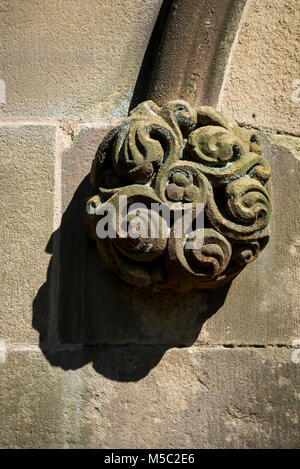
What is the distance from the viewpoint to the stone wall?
138 centimetres

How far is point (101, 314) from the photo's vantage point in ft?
4.66

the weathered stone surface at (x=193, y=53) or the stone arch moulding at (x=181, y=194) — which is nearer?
the stone arch moulding at (x=181, y=194)

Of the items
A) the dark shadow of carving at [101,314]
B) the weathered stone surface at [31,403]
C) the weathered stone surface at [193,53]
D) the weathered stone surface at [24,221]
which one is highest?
the weathered stone surface at [193,53]

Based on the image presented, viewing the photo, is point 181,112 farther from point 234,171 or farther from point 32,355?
point 32,355

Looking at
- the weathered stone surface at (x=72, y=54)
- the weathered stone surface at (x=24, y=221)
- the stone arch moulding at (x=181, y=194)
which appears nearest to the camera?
the stone arch moulding at (x=181, y=194)

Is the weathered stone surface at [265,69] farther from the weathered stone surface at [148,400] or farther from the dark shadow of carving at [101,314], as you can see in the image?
the weathered stone surface at [148,400]

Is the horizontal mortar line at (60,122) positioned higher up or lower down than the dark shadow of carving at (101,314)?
higher up

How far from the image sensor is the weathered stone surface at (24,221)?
1.42m

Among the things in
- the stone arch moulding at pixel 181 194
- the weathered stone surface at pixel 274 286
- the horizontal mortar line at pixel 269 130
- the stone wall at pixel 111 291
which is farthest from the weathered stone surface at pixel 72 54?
the weathered stone surface at pixel 274 286

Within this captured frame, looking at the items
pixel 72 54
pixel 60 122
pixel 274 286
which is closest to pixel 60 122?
pixel 60 122

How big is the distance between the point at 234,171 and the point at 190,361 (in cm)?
42

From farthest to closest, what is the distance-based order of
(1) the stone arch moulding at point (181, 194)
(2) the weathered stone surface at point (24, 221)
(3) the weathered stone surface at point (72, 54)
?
(3) the weathered stone surface at point (72, 54) → (2) the weathered stone surface at point (24, 221) → (1) the stone arch moulding at point (181, 194)

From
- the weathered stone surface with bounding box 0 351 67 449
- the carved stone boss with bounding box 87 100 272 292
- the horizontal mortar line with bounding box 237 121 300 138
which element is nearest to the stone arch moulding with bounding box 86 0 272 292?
the carved stone boss with bounding box 87 100 272 292
